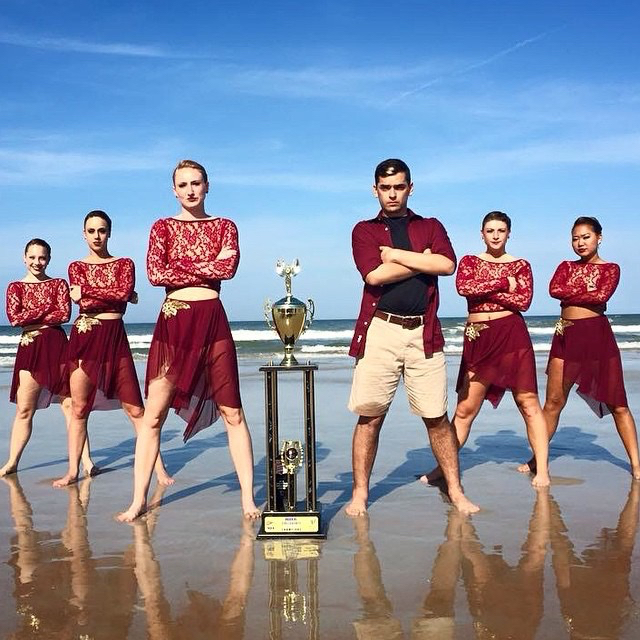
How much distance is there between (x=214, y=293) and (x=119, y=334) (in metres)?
1.29

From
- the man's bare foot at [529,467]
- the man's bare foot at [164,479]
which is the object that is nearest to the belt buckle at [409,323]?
the man's bare foot at [529,467]

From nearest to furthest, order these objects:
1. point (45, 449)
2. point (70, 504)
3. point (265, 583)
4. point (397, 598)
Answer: point (397, 598), point (265, 583), point (70, 504), point (45, 449)

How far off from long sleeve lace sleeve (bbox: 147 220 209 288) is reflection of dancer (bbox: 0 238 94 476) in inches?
66.4

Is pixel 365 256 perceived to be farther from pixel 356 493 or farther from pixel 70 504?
pixel 70 504

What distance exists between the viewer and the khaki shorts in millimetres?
4008

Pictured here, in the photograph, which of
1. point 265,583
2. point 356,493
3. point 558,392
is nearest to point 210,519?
point 356,493

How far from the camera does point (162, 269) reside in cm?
389

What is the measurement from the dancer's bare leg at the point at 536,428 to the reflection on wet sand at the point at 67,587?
2.68 m

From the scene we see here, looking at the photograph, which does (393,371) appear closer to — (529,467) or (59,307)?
(529,467)

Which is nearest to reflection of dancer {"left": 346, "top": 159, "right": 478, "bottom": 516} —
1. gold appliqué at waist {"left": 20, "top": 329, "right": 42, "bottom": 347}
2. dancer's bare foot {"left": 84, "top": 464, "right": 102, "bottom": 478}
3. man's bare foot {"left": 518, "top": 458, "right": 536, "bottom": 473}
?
man's bare foot {"left": 518, "top": 458, "right": 536, "bottom": 473}

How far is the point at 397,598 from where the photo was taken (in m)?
2.71

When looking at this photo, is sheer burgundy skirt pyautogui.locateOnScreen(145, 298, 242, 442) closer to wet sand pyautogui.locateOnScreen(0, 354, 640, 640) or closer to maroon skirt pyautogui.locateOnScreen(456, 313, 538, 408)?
wet sand pyautogui.locateOnScreen(0, 354, 640, 640)

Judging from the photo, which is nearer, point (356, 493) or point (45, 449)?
point (356, 493)

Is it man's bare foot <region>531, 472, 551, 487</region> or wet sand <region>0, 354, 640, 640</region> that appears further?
man's bare foot <region>531, 472, 551, 487</region>
